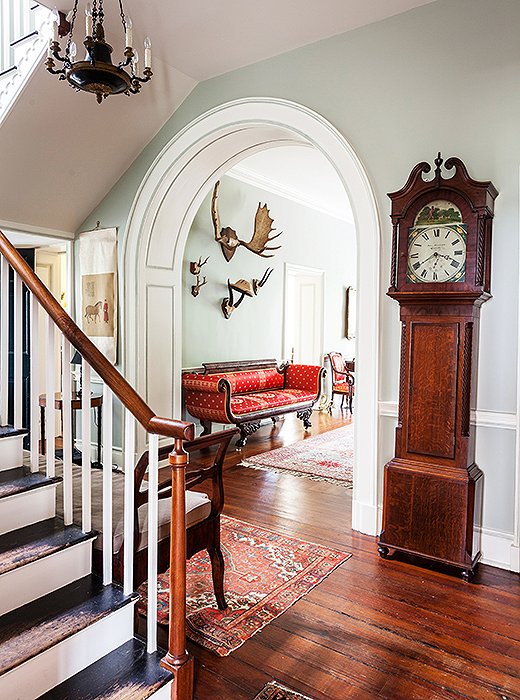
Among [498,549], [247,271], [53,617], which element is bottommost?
[498,549]

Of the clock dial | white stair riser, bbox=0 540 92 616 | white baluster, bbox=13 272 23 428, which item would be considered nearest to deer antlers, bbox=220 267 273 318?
the clock dial

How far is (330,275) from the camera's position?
349 inches

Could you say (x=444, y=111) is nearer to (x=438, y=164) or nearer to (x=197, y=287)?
(x=438, y=164)

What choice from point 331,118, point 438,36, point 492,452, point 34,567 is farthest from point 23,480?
point 438,36

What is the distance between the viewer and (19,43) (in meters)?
3.76

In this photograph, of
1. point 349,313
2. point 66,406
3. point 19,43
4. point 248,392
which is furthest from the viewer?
point 349,313

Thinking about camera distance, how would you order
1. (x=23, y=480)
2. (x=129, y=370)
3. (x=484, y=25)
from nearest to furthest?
(x=23, y=480) < (x=484, y=25) < (x=129, y=370)

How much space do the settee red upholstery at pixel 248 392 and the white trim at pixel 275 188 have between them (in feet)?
7.48

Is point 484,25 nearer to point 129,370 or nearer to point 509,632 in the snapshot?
point 509,632

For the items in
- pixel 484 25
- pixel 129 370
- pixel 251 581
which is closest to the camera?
pixel 251 581

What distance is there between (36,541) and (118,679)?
636 millimetres

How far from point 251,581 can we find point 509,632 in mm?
1258

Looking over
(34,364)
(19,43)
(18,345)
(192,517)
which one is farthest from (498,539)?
(19,43)

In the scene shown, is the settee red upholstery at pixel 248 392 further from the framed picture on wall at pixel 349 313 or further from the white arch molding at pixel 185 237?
the framed picture on wall at pixel 349 313
